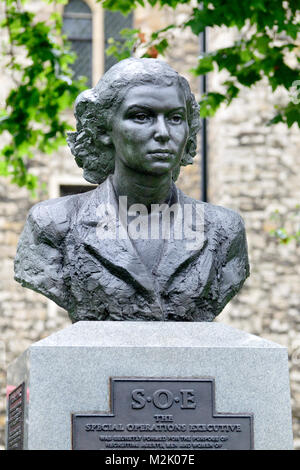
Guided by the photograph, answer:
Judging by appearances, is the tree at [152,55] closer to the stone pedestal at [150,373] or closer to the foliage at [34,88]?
the foliage at [34,88]

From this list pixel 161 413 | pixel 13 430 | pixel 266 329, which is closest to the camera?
pixel 161 413

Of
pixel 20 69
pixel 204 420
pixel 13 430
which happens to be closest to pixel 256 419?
pixel 204 420

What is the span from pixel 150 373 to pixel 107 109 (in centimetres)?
147

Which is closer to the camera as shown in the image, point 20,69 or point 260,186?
point 20,69

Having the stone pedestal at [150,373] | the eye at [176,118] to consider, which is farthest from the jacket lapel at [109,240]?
the eye at [176,118]

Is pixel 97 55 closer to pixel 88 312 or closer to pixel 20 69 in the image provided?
pixel 20 69

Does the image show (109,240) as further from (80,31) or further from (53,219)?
(80,31)

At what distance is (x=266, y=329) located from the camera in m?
16.0

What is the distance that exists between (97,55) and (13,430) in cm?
1298

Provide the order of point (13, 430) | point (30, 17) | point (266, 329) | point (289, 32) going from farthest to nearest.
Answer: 1. point (266, 329)
2. point (30, 17)
3. point (289, 32)
4. point (13, 430)

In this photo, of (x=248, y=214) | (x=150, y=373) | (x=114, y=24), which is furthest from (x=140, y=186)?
(x=114, y=24)

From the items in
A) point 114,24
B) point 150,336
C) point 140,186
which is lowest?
point 150,336

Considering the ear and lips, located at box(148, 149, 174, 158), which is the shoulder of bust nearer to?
the ear

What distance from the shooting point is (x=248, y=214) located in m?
16.4
